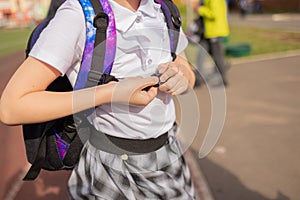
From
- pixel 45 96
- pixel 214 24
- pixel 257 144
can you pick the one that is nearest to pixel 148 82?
pixel 45 96

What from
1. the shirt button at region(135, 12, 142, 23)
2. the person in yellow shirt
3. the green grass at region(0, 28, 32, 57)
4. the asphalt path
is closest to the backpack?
the shirt button at region(135, 12, 142, 23)

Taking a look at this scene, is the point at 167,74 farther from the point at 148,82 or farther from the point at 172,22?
the point at 172,22

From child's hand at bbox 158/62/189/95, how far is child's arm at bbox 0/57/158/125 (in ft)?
0.11

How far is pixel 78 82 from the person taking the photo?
0.95 metres

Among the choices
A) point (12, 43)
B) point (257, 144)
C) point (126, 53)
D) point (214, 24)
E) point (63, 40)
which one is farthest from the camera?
point (12, 43)

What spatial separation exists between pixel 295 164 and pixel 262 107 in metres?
1.51

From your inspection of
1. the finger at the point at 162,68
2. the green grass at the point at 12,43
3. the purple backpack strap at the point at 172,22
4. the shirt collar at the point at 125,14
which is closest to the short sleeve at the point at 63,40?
the shirt collar at the point at 125,14

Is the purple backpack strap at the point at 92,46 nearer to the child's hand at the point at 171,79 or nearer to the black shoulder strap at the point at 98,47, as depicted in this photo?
the black shoulder strap at the point at 98,47

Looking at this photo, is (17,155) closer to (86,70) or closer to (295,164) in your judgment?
(295,164)

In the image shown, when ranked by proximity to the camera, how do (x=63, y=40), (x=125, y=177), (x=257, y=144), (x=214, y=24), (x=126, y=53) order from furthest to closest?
(x=214, y=24), (x=257, y=144), (x=125, y=177), (x=126, y=53), (x=63, y=40)

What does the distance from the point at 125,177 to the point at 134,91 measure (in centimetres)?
35

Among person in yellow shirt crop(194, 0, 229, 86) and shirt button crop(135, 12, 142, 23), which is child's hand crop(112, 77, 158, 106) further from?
person in yellow shirt crop(194, 0, 229, 86)

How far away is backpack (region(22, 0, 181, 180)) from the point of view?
93 cm

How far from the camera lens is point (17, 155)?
351 centimetres
